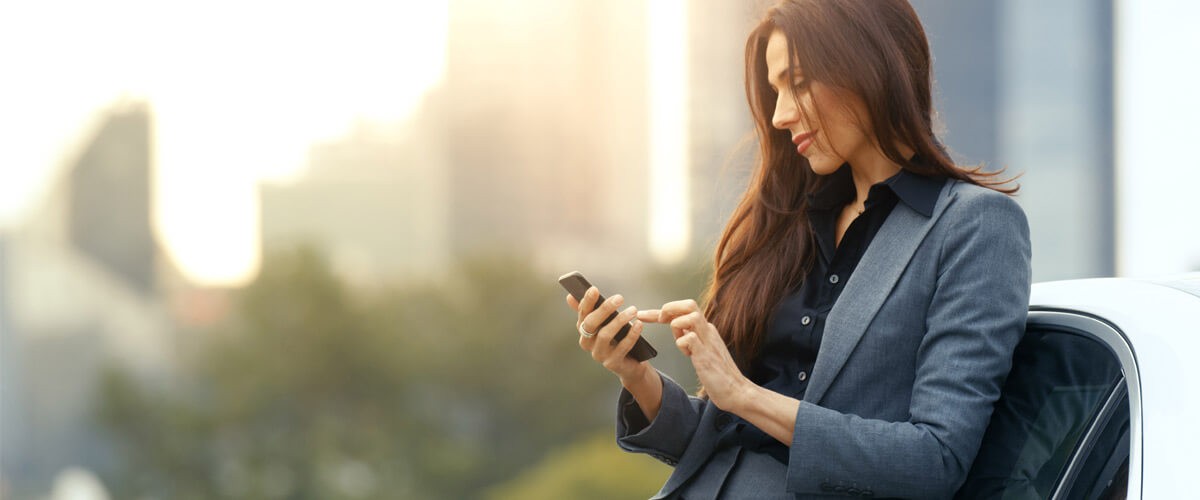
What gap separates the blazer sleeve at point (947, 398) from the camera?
1486 mm

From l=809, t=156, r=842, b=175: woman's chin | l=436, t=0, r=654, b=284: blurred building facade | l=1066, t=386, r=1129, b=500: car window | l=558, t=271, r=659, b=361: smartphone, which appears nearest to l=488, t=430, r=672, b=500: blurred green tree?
l=436, t=0, r=654, b=284: blurred building facade

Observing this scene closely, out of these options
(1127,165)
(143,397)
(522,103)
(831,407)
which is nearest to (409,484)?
(143,397)

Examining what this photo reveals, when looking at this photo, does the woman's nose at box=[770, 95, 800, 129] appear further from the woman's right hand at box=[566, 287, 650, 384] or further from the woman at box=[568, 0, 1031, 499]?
the woman's right hand at box=[566, 287, 650, 384]

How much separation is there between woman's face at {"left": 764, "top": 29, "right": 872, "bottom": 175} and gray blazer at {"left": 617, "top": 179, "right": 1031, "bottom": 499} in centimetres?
13

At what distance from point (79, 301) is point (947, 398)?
36.4 feet

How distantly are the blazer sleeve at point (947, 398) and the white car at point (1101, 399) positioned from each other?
2.5 inches

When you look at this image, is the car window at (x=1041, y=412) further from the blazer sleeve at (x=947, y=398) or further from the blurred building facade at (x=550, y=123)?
the blurred building facade at (x=550, y=123)

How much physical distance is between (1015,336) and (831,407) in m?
0.25

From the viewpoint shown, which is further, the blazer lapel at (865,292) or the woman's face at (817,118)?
the woman's face at (817,118)

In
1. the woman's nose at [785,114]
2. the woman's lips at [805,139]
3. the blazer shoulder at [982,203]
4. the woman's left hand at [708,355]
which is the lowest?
the woman's left hand at [708,355]

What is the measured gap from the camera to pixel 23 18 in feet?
36.4

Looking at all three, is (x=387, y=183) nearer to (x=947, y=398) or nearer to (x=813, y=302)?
(x=813, y=302)

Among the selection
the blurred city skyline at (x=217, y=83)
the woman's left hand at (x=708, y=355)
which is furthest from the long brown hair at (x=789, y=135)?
the blurred city skyline at (x=217, y=83)

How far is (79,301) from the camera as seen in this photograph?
37.0ft
